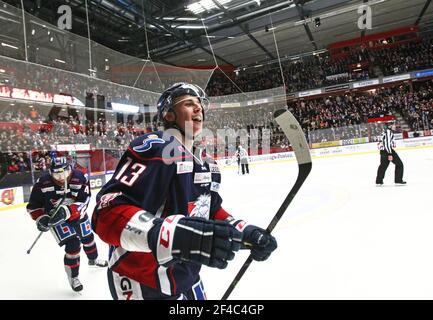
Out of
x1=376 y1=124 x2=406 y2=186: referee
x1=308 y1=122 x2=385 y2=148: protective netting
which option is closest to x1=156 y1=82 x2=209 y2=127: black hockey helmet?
x1=376 y1=124 x2=406 y2=186: referee

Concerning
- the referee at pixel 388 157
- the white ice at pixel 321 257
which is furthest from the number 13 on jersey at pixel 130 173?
the referee at pixel 388 157

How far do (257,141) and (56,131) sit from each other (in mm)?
9178

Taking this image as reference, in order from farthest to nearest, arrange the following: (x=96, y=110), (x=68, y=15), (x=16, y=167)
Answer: (x=96, y=110)
(x=68, y=15)
(x=16, y=167)

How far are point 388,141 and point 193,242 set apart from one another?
640 centimetres

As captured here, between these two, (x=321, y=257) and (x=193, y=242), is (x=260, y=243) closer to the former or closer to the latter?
(x=193, y=242)

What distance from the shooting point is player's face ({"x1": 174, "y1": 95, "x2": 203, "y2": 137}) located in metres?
1.17

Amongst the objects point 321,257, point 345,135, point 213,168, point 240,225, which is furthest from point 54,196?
point 345,135

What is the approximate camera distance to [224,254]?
765 millimetres

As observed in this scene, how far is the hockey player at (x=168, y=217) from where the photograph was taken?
769 mm

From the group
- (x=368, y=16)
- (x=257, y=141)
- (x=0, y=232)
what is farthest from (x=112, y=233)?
(x=368, y=16)

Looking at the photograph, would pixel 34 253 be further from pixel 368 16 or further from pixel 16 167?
pixel 368 16

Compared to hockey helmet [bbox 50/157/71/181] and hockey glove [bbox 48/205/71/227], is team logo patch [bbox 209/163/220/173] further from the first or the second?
hockey helmet [bbox 50/157/71/181]
